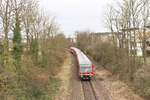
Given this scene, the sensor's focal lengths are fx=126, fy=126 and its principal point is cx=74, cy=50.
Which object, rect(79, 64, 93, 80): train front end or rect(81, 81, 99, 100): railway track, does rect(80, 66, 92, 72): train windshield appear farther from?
rect(81, 81, 99, 100): railway track

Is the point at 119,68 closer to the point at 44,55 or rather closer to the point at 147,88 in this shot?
the point at 147,88

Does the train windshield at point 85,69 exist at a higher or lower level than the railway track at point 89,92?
higher

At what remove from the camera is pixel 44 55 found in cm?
1919

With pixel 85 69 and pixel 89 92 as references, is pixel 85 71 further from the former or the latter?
pixel 89 92

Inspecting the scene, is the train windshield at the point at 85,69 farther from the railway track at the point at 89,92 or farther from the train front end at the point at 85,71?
the railway track at the point at 89,92

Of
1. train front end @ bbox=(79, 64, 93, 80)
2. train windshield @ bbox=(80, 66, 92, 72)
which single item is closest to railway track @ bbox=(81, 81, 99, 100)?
train front end @ bbox=(79, 64, 93, 80)

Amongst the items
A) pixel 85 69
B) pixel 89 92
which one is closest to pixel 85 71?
pixel 85 69

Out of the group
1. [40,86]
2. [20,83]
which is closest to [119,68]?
[40,86]

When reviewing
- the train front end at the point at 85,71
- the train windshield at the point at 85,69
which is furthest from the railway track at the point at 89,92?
the train windshield at the point at 85,69

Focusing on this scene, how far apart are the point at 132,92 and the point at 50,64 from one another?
1255 cm

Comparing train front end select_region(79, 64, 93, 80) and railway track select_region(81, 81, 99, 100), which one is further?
train front end select_region(79, 64, 93, 80)

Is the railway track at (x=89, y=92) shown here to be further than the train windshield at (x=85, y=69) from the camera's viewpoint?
No

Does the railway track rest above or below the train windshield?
below

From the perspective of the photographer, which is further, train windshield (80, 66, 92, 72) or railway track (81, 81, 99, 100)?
train windshield (80, 66, 92, 72)
